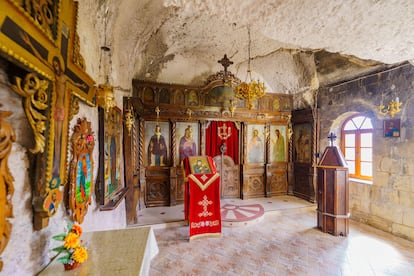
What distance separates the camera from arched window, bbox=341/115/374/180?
460 centimetres

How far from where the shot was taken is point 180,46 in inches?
191

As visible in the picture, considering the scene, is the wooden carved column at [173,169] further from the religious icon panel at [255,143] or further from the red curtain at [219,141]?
the religious icon panel at [255,143]

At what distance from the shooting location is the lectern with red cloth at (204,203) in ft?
11.9

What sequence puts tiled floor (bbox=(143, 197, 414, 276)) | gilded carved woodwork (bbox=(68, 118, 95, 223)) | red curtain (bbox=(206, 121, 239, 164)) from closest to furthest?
gilded carved woodwork (bbox=(68, 118, 95, 223)) → tiled floor (bbox=(143, 197, 414, 276)) → red curtain (bbox=(206, 121, 239, 164))

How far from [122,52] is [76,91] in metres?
2.20

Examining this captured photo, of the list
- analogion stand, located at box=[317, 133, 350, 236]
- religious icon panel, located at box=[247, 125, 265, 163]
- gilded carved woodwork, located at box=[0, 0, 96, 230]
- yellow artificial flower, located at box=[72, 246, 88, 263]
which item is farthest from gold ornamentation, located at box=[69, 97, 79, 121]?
religious icon panel, located at box=[247, 125, 265, 163]

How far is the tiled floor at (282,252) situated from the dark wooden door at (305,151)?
170cm

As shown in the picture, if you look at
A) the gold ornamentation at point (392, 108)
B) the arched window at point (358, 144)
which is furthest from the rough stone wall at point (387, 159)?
the arched window at point (358, 144)

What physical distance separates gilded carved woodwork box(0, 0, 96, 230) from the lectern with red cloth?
98.9 inches

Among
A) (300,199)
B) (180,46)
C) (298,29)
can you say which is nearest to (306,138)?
(300,199)

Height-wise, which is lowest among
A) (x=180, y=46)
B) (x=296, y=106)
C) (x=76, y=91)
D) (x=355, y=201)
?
(x=355, y=201)

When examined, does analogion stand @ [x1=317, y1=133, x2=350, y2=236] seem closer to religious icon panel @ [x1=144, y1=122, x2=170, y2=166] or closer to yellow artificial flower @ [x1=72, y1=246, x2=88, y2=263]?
religious icon panel @ [x1=144, y1=122, x2=170, y2=166]

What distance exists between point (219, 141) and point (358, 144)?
391 centimetres

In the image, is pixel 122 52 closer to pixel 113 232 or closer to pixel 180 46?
pixel 180 46
